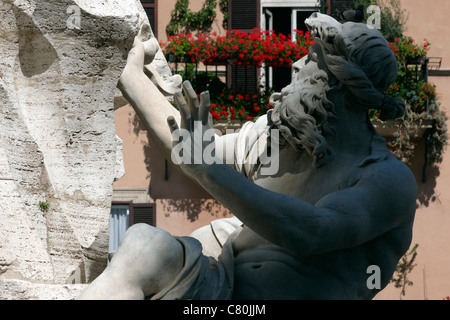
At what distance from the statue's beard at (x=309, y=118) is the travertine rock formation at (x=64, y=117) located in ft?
2.00

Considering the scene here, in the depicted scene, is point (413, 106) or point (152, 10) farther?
point (152, 10)

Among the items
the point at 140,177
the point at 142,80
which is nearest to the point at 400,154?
the point at 140,177

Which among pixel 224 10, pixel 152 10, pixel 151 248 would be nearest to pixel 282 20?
pixel 224 10

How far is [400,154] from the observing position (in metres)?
14.5

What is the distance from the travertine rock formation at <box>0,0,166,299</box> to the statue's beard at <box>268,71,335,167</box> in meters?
0.61

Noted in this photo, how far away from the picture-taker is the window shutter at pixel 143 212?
49.0 feet

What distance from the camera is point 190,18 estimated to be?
1519 centimetres

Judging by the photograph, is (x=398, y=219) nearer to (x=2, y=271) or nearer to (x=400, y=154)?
(x=2, y=271)

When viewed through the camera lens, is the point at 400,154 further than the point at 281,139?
Yes

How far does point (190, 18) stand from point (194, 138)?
11911mm

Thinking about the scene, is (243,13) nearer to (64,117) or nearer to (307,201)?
(64,117)

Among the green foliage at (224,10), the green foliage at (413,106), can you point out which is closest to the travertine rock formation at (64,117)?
the green foliage at (413,106)

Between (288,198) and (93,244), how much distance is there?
2.73 ft

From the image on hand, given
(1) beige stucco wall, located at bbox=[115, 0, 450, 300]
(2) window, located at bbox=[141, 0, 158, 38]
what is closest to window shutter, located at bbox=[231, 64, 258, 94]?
(1) beige stucco wall, located at bbox=[115, 0, 450, 300]
